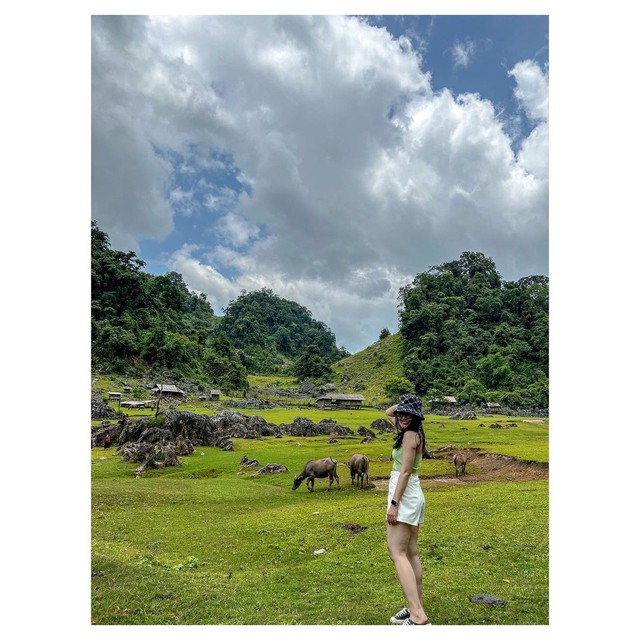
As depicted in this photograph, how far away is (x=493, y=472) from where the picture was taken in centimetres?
2227

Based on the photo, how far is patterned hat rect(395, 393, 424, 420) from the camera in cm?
500

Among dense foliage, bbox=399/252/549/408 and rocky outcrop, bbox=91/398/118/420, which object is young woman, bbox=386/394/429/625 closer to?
rocky outcrop, bbox=91/398/118/420

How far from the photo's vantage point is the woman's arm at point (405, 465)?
4.89 metres

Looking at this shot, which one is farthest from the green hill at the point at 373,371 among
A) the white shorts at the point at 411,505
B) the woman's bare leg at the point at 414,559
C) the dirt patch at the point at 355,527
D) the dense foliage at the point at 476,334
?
the white shorts at the point at 411,505

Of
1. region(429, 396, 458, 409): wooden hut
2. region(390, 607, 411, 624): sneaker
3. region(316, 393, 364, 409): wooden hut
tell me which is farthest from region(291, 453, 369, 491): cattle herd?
region(429, 396, 458, 409): wooden hut

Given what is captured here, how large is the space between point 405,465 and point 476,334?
108238mm

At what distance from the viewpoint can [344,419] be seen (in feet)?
177

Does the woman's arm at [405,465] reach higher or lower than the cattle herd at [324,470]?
higher

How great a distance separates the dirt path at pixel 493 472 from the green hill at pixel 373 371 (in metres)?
53.6

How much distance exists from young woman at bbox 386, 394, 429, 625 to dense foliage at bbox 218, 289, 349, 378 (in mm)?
119649

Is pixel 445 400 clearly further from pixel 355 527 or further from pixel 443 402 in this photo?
pixel 355 527

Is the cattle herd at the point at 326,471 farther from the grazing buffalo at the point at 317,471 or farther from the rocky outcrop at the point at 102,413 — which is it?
the rocky outcrop at the point at 102,413
